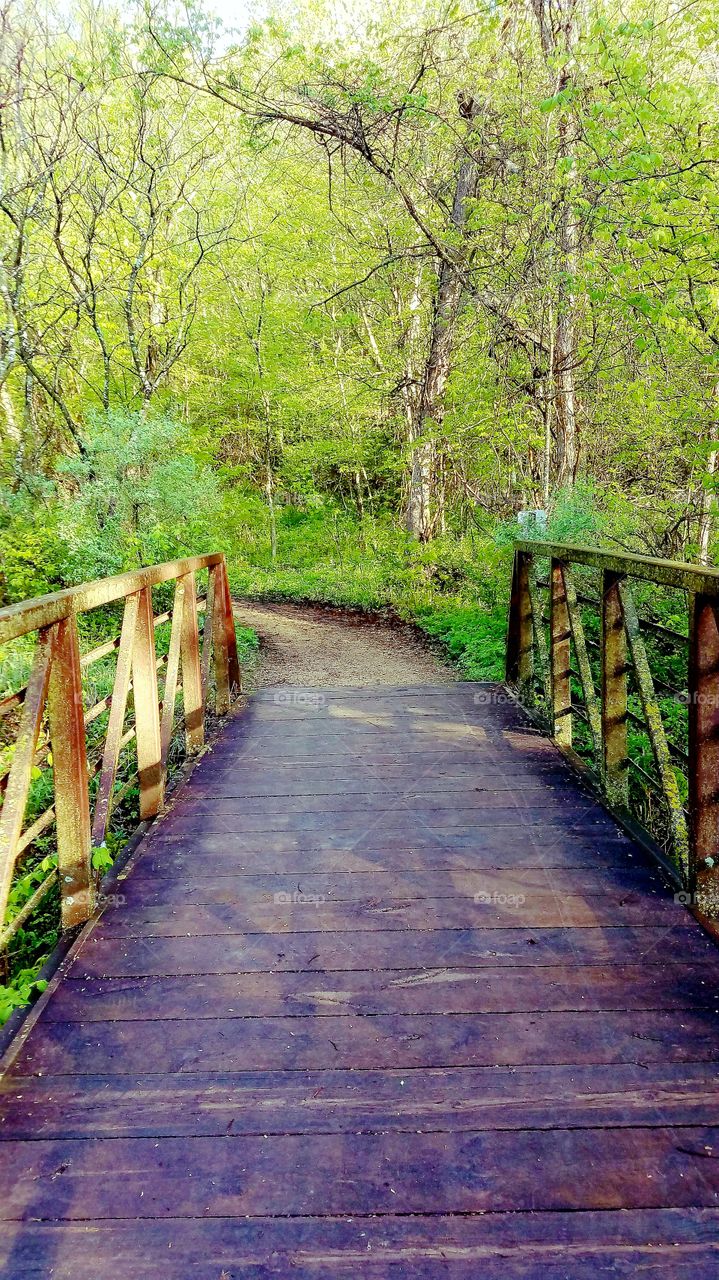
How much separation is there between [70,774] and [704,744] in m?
2.16

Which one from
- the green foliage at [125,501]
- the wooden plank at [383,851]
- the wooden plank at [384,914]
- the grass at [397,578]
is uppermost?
the green foliage at [125,501]

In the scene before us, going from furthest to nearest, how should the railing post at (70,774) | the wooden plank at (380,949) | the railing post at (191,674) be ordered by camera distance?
the railing post at (191,674)
the railing post at (70,774)
the wooden plank at (380,949)

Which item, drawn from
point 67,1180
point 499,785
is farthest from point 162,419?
point 67,1180

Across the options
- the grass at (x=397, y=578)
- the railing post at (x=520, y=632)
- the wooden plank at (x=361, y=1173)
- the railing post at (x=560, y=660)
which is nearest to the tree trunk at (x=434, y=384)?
the grass at (x=397, y=578)

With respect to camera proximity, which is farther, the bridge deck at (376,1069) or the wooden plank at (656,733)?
the wooden plank at (656,733)

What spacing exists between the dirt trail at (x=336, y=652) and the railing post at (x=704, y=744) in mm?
3707

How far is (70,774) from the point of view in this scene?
2395mm

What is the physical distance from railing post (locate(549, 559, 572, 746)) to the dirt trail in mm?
2001

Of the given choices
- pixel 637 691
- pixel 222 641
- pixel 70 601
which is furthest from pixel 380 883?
pixel 222 641

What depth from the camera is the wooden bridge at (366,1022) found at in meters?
1.39

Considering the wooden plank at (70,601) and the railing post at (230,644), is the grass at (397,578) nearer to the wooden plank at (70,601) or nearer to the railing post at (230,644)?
the railing post at (230,644)

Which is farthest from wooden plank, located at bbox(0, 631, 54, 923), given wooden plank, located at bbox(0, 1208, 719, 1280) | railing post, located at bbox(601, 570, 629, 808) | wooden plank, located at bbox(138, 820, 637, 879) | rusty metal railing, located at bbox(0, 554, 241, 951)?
railing post, located at bbox(601, 570, 629, 808)

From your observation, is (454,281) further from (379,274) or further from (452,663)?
(452,663)

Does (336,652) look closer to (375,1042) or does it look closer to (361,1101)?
(375,1042)
